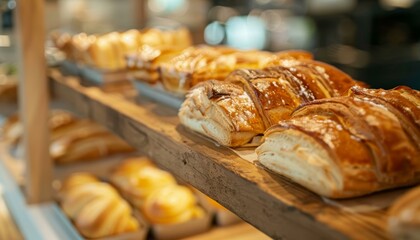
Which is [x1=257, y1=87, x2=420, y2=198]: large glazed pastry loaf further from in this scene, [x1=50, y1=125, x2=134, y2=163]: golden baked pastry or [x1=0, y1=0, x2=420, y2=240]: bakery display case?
[x1=50, y1=125, x2=134, y2=163]: golden baked pastry

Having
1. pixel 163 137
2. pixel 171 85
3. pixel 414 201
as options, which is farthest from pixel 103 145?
pixel 414 201

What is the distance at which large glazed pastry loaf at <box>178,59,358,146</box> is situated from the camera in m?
1.03

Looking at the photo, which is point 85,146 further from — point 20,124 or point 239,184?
point 239,184

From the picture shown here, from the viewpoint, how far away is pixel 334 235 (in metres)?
0.68

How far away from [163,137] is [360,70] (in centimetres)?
381

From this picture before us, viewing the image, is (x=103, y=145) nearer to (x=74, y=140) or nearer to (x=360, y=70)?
(x=74, y=140)

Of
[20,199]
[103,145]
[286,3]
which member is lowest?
[20,199]


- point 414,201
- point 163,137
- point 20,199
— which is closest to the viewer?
point 414,201

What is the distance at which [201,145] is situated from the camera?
42.1 inches

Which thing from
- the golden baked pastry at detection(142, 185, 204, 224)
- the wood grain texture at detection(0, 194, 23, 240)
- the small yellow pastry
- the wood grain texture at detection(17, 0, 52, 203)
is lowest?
the wood grain texture at detection(0, 194, 23, 240)

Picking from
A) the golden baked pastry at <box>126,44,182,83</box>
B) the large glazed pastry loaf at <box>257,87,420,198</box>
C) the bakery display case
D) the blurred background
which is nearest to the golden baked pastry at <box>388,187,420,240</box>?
the bakery display case

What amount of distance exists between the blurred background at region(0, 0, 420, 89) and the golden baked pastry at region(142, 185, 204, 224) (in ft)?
6.92

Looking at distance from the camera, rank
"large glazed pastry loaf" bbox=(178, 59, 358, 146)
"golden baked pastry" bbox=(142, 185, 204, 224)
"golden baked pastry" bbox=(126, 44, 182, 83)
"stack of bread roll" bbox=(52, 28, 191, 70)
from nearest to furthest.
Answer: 1. "large glazed pastry loaf" bbox=(178, 59, 358, 146)
2. "golden baked pastry" bbox=(126, 44, 182, 83)
3. "golden baked pastry" bbox=(142, 185, 204, 224)
4. "stack of bread roll" bbox=(52, 28, 191, 70)

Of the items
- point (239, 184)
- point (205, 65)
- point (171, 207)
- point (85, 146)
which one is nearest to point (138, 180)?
point (171, 207)
